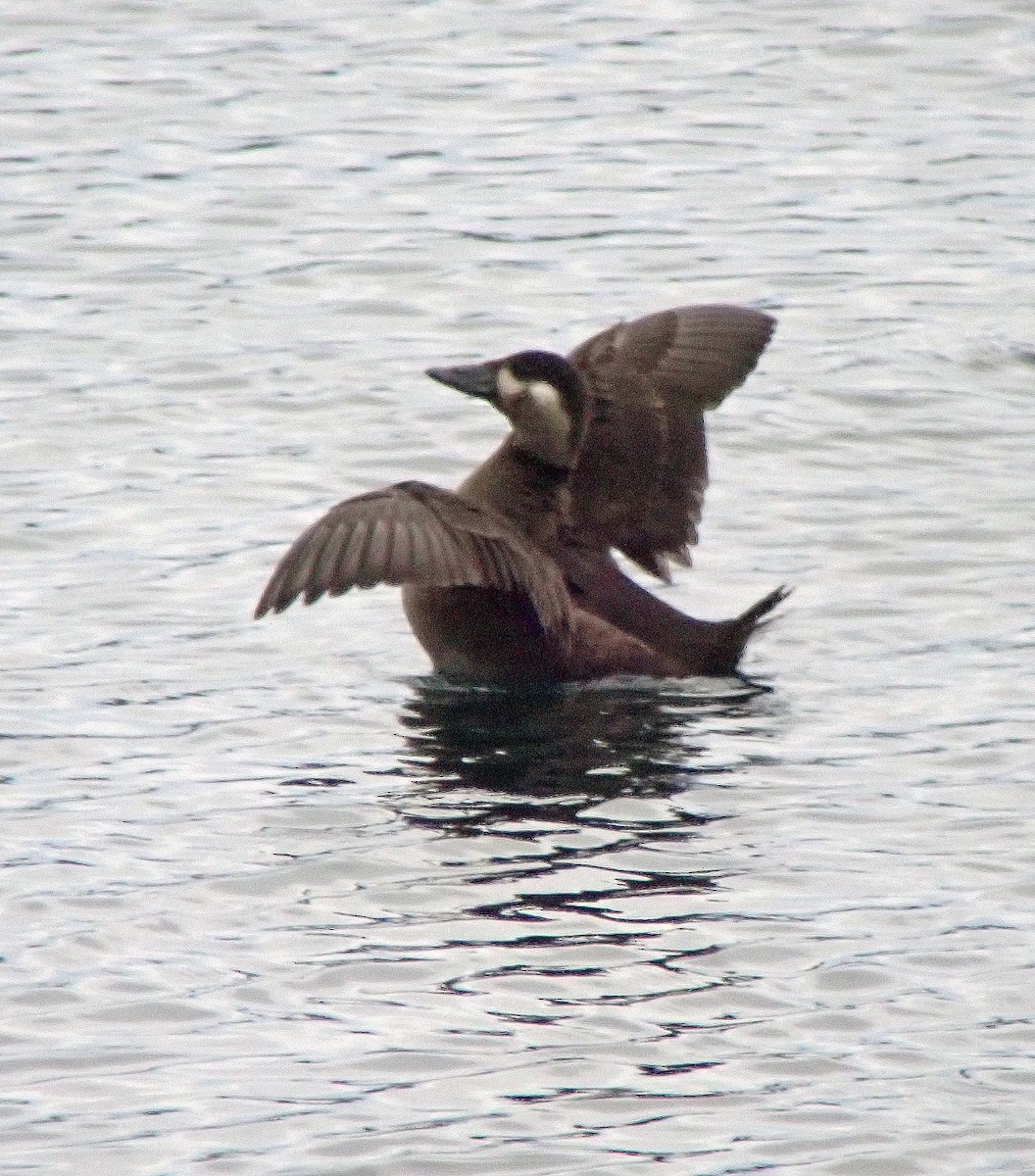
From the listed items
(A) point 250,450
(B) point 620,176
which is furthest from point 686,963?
(B) point 620,176

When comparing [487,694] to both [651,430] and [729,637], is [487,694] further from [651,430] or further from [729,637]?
[651,430]

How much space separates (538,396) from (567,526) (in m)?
0.44

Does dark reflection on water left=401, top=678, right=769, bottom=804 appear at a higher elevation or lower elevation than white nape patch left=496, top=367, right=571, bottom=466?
lower

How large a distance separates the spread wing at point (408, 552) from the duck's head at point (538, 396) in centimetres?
57

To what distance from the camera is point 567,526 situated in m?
8.41

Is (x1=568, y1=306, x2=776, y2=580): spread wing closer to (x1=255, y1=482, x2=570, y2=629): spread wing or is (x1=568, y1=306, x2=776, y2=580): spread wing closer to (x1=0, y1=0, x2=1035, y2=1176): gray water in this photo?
(x1=0, y1=0, x2=1035, y2=1176): gray water

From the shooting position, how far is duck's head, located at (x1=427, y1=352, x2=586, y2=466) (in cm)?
822

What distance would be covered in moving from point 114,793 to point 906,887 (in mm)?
2115

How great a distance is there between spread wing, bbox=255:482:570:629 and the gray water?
1.49ft

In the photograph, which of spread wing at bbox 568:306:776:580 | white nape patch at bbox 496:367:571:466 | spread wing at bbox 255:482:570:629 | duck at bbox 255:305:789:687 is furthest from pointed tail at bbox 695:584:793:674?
white nape patch at bbox 496:367:571:466

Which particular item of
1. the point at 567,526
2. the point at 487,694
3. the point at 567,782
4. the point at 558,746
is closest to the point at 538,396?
the point at 567,526

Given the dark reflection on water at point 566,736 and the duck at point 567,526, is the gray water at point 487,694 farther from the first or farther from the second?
the duck at point 567,526

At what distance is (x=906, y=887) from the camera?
6289 mm

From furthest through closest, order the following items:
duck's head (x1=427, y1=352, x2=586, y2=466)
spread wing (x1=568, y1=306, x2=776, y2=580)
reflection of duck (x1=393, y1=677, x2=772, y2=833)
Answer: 1. spread wing (x1=568, y1=306, x2=776, y2=580)
2. duck's head (x1=427, y1=352, x2=586, y2=466)
3. reflection of duck (x1=393, y1=677, x2=772, y2=833)
